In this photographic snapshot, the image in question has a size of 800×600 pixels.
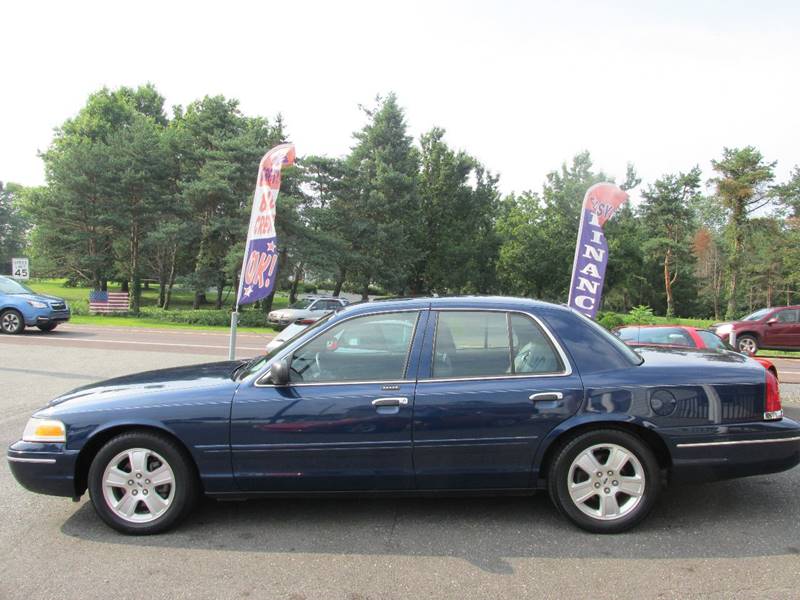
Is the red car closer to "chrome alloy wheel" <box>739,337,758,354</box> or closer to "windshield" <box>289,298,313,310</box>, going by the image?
"chrome alloy wheel" <box>739,337,758,354</box>

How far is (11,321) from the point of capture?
677 inches

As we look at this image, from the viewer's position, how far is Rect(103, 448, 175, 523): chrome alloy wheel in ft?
12.4

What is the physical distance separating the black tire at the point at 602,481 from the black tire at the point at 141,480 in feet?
7.88

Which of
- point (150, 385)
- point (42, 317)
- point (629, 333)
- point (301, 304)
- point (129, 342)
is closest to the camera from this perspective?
point (150, 385)

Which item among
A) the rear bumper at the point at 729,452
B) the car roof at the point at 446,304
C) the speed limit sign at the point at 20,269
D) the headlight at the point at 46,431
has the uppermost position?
the speed limit sign at the point at 20,269

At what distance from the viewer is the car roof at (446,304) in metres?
4.10

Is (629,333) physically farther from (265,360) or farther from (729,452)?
(265,360)

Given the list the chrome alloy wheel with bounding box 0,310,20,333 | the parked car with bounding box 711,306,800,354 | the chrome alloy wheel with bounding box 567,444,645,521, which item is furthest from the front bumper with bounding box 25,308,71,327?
the parked car with bounding box 711,306,800,354

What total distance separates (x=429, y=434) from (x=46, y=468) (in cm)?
251

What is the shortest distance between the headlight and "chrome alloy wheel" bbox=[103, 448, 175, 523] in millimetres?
391

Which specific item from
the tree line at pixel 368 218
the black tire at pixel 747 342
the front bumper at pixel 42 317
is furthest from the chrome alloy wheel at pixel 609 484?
the tree line at pixel 368 218

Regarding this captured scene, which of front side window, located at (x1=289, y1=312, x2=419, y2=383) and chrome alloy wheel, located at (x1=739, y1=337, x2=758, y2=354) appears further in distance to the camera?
chrome alloy wheel, located at (x1=739, y1=337, x2=758, y2=354)

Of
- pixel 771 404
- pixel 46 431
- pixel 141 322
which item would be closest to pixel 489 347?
pixel 771 404

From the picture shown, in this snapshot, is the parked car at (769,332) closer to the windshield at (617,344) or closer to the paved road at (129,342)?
the paved road at (129,342)
